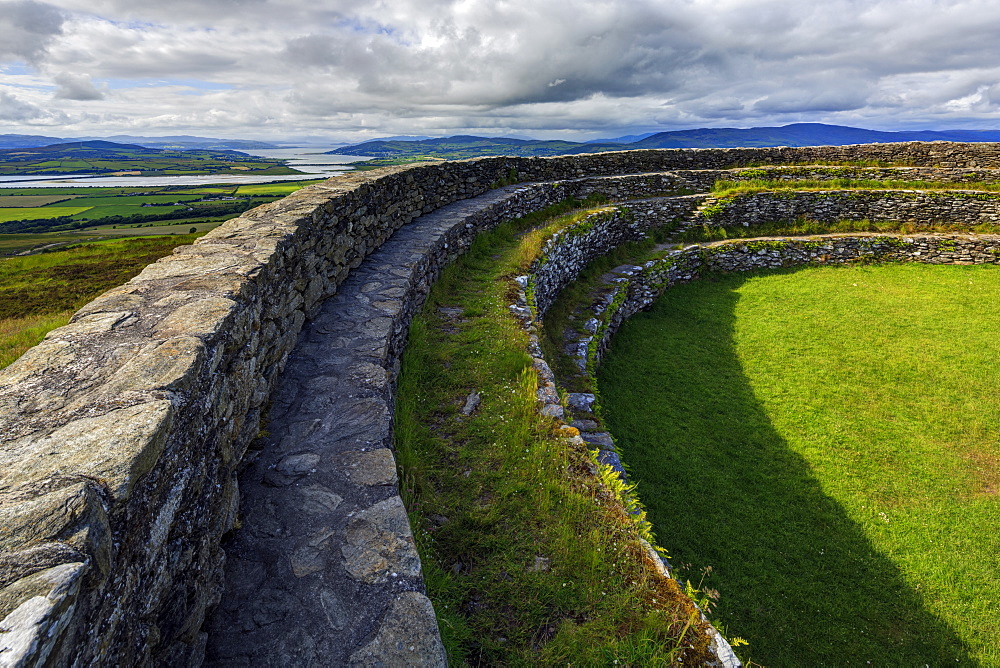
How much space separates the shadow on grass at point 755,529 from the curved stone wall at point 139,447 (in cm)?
456

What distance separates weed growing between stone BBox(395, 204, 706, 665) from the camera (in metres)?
3.14

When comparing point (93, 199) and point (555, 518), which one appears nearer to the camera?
point (555, 518)

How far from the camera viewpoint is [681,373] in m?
9.89

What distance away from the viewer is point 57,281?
29.2 metres

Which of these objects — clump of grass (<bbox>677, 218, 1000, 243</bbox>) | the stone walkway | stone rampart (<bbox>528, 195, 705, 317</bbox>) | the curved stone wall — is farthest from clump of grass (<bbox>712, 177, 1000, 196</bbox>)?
the curved stone wall

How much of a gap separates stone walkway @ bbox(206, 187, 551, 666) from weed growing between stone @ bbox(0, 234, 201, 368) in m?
8.69

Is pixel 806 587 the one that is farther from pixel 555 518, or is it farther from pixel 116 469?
pixel 116 469

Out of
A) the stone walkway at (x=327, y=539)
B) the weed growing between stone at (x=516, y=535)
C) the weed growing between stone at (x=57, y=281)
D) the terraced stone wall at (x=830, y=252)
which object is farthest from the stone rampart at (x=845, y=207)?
the weed growing between stone at (x=57, y=281)

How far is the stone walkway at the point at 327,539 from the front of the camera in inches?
101

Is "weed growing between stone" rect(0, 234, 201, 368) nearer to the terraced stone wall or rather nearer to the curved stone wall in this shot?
the curved stone wall

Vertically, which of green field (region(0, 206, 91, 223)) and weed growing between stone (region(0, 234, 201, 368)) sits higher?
weed growing between stone (region(0, 234, 201, 368))

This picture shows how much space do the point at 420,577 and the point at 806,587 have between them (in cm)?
506

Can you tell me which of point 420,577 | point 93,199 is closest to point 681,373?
point 420,577

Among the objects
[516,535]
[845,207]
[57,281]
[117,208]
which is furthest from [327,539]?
[117,208]
